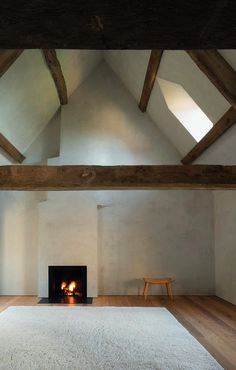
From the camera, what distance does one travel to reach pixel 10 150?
748 cm

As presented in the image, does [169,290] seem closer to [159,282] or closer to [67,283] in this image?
[159,282]

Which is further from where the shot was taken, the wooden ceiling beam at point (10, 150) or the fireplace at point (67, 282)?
the fireplace at point (67, 282)

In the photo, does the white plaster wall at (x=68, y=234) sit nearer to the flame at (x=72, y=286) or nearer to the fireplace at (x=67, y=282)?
the fireplace at (x=67, y=282)

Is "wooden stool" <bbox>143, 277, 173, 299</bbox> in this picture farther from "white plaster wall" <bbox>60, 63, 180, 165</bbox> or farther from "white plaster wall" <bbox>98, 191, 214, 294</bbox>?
"white plaster wall" <bbox>60, 63, 180, 165</bbox>

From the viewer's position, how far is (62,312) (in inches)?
252

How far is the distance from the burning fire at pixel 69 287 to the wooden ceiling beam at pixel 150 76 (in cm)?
420

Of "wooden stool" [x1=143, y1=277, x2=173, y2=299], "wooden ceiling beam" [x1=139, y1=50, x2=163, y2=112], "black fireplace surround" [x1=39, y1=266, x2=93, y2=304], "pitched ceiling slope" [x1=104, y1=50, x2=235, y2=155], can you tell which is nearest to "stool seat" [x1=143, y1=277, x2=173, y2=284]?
"wooden stool" [x1=143, y1=277, x2=173, y2=299]

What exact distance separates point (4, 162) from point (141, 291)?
4.01 meters

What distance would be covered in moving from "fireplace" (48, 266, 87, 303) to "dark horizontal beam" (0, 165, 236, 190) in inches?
133

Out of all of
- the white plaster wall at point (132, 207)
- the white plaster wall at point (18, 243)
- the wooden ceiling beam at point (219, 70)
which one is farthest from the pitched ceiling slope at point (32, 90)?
the wooden ceiling beam at point (219, 70)

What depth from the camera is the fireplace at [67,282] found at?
311 inches
